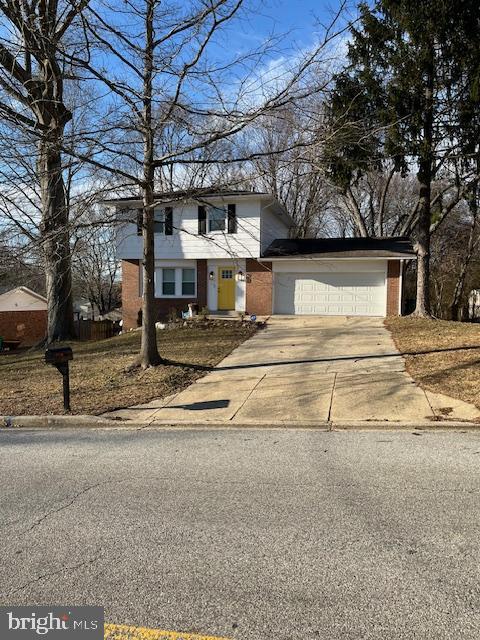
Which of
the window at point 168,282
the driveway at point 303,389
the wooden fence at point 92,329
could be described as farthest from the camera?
the window at point 168,282

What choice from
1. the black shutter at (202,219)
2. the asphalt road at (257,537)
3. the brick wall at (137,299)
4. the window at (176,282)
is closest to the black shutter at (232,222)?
the black shutter at (202,219)

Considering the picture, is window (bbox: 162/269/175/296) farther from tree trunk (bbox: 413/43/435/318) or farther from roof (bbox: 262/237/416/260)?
tree trunk (bbox: 413/43/435/318)

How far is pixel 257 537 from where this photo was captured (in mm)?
3850

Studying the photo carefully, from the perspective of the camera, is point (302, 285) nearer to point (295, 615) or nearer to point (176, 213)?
point (176, 213)

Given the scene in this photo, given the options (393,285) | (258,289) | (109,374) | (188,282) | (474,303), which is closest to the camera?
(109,374)

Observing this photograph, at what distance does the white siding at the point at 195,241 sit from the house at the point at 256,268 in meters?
0.04

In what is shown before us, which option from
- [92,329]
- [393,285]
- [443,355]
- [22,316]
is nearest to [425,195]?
[393,285]

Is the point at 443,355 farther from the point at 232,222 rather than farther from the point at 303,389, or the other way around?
the point at 232,222

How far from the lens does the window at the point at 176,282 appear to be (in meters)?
24.4

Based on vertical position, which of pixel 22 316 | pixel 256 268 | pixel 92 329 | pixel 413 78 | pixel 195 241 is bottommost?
pixel 92 329

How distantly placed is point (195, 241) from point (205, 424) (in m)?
16.8

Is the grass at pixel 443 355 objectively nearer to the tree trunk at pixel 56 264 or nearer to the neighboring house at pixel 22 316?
the tree trunk at pixel 56 264

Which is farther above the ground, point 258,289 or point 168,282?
point 168,282

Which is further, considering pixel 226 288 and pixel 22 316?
pixel 22 316
